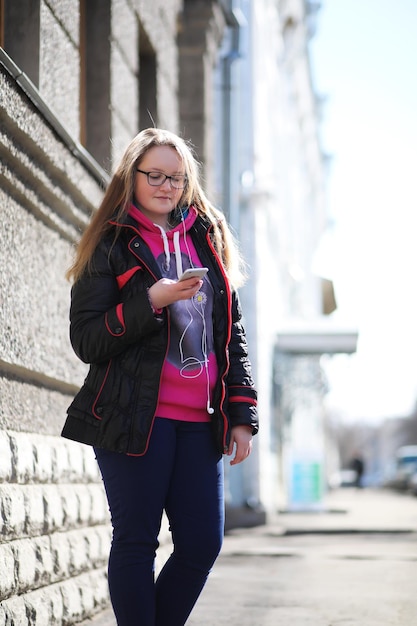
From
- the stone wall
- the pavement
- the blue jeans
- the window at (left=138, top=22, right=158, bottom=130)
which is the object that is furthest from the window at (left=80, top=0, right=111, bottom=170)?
the blue jeans

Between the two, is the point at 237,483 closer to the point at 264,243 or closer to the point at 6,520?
the point at 264,243

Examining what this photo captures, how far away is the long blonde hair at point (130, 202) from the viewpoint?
3.72m

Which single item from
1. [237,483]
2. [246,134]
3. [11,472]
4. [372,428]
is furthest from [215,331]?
[372,428]

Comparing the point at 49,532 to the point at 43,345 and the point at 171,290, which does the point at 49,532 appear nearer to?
the point at 43,345

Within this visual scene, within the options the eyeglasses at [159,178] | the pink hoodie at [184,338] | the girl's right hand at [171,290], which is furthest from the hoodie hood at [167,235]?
the girl's right hand at [171,290]

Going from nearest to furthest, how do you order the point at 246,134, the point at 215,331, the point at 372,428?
1. the point at 215,331
2. the point at 246,134
3. the point at 372,428

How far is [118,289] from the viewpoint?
369cm

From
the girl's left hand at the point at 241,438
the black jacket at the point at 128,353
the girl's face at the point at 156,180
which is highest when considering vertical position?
the girl's face at the point at 156,180

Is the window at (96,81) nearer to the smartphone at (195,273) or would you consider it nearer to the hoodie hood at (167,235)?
the hoodie hood at (167,235)

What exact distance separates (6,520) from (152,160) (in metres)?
1.47

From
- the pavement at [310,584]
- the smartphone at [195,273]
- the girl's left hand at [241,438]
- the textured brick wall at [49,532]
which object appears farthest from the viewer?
the pavement at [310,584]

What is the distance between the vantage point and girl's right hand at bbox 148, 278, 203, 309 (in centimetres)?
339

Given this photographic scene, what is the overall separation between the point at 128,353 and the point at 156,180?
2.04 feet

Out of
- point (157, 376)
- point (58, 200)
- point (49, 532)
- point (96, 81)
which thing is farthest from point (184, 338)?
point (96, 81)
